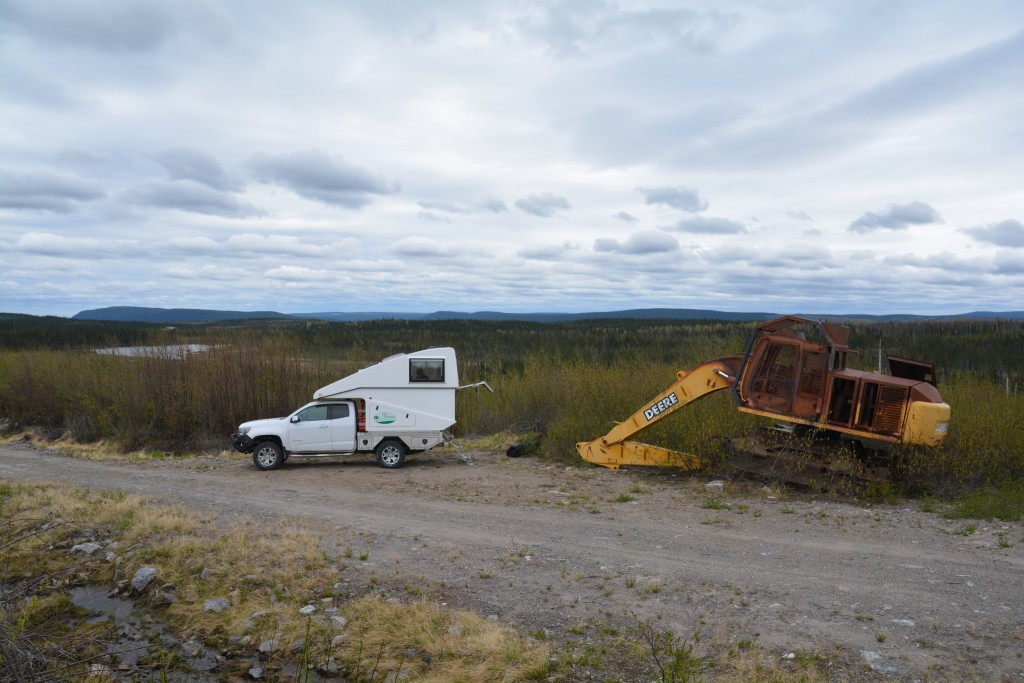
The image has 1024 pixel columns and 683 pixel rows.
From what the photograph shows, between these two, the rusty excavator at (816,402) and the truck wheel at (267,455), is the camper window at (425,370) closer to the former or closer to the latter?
the truck wheel at (267,455)

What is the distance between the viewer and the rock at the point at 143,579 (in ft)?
31.9

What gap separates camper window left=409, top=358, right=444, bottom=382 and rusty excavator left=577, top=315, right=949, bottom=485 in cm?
555

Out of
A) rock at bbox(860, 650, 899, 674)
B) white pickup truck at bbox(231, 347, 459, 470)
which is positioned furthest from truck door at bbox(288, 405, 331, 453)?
rock at bbox(860, 650, 899, 674)

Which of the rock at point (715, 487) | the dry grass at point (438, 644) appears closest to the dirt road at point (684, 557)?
the rock at point (715, 487)

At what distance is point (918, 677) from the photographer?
6.39 meters

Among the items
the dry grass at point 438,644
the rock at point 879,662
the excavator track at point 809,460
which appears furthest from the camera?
the excavator track at point 809,460

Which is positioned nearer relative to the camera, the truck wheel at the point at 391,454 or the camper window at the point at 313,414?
the camper window at the point at 313,414

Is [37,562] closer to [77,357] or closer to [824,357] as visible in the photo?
[824,357]

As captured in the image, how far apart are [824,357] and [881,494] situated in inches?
102

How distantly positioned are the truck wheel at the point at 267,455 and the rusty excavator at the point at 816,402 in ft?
30.4

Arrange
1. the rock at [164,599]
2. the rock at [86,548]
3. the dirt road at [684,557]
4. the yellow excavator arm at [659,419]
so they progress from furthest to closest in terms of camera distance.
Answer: the yellow excavator arm at [659,419] < the rock at [86,548] < the rock at [164,599] < the dirt road at [684,557]

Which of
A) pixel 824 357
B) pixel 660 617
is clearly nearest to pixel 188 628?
pixel 660 617

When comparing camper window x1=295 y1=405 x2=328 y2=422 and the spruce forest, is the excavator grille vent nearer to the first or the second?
the spruce forest

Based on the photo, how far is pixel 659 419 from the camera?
50.2 ft
